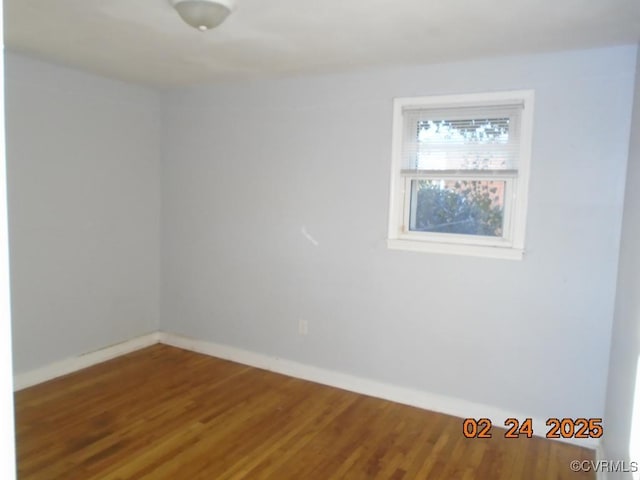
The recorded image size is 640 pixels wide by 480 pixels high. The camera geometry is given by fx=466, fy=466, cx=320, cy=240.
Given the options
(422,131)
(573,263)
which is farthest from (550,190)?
(422,131)

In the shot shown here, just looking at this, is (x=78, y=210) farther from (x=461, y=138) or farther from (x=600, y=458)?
(x=600, y=458)

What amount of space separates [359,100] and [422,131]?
0.51 metres

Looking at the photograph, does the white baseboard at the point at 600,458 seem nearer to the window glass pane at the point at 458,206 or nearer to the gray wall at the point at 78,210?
the window glass pane at the point at 458,206

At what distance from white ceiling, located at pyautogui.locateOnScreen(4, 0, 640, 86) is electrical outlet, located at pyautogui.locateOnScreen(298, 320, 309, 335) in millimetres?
1887

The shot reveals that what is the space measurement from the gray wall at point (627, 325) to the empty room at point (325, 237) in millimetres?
32

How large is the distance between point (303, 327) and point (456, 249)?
135 centimetres

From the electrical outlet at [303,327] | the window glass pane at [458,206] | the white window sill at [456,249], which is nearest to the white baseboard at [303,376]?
the electrical outlet at [303,327]

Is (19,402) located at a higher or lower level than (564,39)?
lower

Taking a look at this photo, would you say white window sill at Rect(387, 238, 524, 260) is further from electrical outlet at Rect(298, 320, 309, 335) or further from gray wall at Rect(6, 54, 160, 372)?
gray wall at Rect(6, 54, 160, 372)

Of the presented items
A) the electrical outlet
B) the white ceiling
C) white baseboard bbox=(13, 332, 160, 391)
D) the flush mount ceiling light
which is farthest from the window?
white baseboard bbox=(13, 332, 160, 391)

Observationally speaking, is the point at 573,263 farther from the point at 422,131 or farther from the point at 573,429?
the point at 422,131

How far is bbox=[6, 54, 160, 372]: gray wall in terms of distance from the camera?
325cm

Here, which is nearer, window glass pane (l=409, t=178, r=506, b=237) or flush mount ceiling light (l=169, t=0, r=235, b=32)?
flush mount ceiling light (l=169, t=0, r=235, b=32)

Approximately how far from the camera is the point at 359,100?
3303 millimetres
